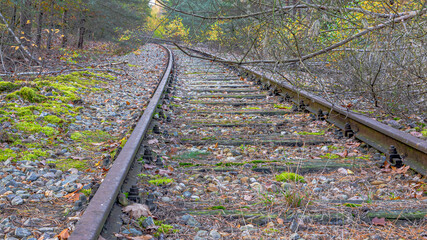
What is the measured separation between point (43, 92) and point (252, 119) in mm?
3626

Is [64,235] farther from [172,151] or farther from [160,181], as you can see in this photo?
[172,151]

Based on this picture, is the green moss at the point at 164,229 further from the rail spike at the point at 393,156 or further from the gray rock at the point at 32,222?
the rail spike at the point at 393,156

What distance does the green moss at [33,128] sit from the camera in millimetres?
4137

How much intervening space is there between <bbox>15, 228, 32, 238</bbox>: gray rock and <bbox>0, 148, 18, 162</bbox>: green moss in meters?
1.40

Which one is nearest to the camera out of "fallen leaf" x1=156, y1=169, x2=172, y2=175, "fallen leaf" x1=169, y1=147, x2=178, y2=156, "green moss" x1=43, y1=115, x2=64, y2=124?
"fallen leaf" x1=156, y1=169, x2=172, y2=175

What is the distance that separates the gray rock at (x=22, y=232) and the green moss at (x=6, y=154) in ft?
4.60

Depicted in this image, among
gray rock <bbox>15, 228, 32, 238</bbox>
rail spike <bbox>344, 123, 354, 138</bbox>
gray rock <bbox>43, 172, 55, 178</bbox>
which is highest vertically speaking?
rail spike <bbox>344, 123, 354, 138</bbox>

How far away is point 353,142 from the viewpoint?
4.05m

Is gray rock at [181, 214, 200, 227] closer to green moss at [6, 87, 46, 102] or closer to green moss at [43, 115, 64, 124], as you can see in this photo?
green moss at [43, 115, 64, 124]

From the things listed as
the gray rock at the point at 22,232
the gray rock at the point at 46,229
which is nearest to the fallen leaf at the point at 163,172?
the gray rock at the point at 46,229

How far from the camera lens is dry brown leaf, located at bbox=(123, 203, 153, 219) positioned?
2259mm

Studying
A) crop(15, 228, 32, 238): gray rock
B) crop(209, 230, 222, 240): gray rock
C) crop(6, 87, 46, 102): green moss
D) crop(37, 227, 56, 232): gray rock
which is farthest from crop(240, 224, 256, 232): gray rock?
crop(6, 87, 46, 102): green moss

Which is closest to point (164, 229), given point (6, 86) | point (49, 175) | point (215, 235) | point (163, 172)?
point (215, 235)

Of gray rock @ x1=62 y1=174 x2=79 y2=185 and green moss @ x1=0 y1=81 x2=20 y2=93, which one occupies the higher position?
gray rock @ x1=62 y1=174 x2=79 y2=185
